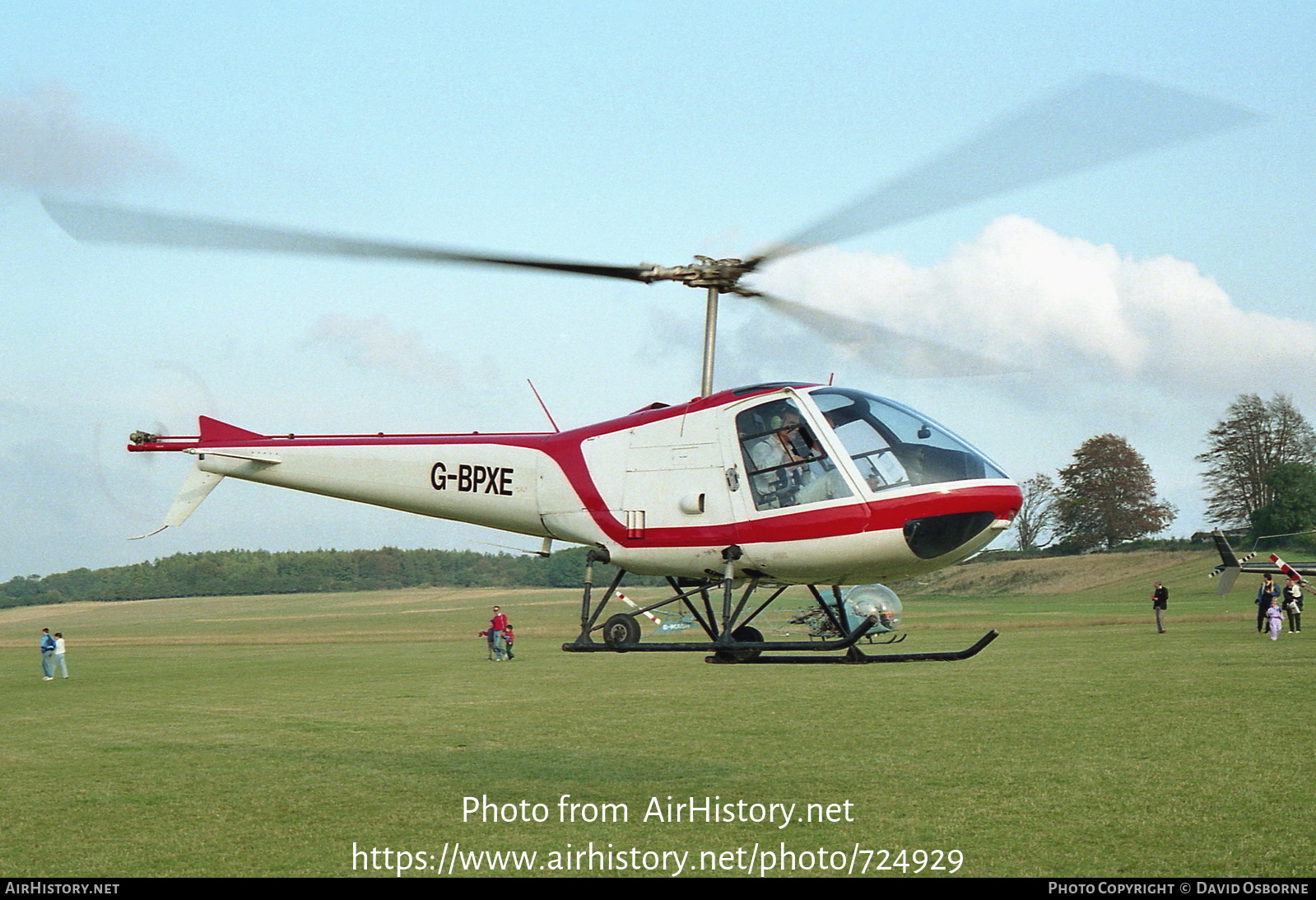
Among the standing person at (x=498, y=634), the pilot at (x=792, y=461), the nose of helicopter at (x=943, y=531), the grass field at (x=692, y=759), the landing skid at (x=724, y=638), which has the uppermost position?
the pilot at (x=792, y=461)

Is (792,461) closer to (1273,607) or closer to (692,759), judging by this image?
(692,759)

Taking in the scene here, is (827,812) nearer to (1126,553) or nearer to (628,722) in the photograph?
(628,722)

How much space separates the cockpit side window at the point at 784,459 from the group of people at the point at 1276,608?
115 ft

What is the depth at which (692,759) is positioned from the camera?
2262cm

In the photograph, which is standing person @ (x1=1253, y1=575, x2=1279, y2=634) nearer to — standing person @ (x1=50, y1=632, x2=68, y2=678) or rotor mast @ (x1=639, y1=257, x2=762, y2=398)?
rotor mast @ (x1=639, y1=257, x2=762, y2=398)

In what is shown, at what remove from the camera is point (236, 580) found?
560 ft

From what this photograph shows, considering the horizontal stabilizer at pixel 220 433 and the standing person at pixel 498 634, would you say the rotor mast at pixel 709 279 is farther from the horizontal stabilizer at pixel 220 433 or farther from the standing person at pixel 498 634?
the standing person at pixel 498 634

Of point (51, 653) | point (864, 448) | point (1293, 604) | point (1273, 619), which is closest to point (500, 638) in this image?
point (51, 653)

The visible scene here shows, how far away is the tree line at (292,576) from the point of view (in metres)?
166

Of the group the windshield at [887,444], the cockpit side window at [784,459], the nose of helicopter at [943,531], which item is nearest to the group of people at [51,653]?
the cockpit side window at [784,459]

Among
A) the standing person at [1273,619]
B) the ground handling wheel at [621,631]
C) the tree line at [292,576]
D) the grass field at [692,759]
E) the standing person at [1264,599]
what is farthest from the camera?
the tree line at [292,576]

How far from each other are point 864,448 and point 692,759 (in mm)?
12058

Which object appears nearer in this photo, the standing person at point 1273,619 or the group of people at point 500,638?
the standing person at point 1273,619
